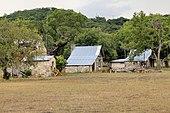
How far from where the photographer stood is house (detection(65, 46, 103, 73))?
67750 millimetres

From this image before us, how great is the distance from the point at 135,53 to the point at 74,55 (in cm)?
1143

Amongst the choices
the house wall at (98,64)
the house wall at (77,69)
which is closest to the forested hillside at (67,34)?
the house wall at (98,64)

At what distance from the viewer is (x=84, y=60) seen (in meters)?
68.9

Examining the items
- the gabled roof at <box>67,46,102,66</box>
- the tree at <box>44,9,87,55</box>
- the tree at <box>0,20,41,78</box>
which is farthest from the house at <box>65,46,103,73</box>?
the tree at <box>0,20,41,78</box>

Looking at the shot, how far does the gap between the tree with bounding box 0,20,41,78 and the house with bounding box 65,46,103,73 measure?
28015 millimetres

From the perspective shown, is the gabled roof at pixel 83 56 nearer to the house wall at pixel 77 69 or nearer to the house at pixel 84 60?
the house at pixel 84 60

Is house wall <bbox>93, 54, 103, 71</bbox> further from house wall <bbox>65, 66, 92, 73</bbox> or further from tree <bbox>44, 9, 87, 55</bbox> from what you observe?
tree <bbox>44, 9, 87, 55</bbox>

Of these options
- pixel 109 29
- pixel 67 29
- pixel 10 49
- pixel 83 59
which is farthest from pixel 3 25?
pixel 109 29

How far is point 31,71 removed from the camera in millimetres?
52969

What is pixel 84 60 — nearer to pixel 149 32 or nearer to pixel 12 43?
pixel 149 32

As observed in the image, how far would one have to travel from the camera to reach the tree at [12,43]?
124ft

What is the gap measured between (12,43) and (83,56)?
3205cm

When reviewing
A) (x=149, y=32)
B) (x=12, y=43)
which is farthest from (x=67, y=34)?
(x=12, y=43)

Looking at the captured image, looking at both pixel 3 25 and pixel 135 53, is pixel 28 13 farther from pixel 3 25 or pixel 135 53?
pixel 3 25
